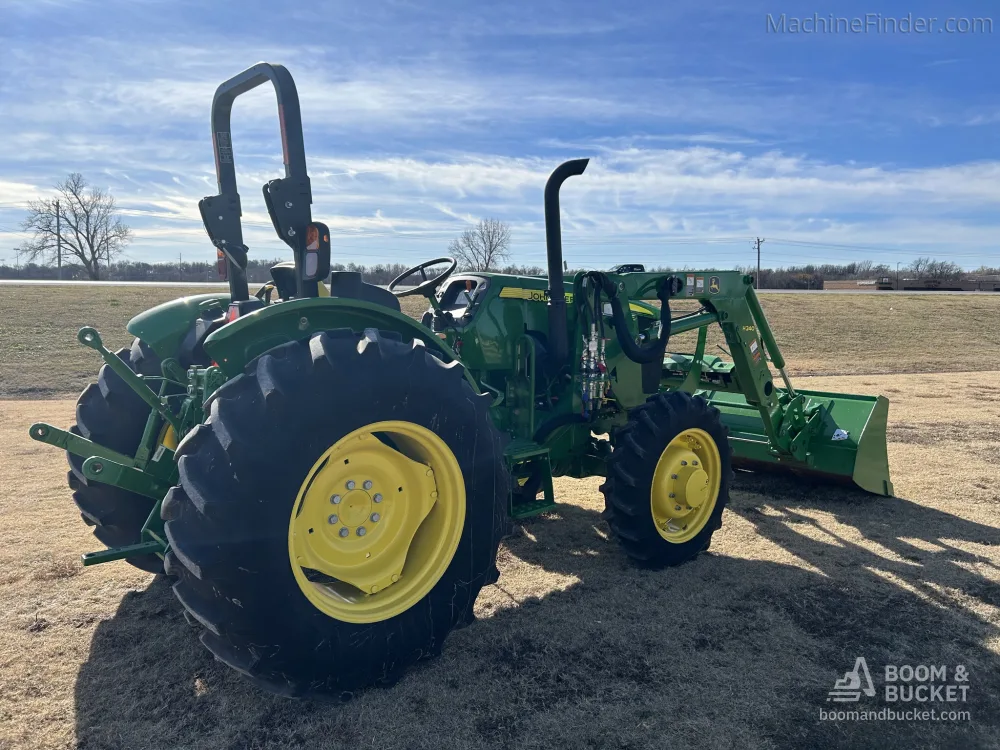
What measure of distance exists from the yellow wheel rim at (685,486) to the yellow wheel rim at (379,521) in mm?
1823

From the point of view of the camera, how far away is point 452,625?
10.5 feet

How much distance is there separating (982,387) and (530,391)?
34.6 ft

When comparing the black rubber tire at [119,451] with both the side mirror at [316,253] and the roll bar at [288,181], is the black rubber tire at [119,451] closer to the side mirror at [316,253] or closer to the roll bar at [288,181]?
the roll bar at [288,181]

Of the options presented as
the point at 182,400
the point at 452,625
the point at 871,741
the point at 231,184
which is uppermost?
the point at 231,184

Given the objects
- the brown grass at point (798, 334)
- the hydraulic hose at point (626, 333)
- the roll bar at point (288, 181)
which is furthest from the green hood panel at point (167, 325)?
the brown grass at point (798, 334)

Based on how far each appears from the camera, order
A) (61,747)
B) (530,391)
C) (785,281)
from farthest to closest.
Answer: (785,281) → (530,391) → (61,747)

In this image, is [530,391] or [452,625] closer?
[452,625]

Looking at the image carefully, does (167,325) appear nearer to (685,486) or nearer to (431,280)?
(431,280)

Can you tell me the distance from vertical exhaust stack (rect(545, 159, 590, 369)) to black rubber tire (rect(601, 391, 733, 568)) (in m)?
0.67

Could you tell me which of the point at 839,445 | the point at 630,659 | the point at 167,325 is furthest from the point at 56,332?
the point at 630,659

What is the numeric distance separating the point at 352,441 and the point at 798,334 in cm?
1900

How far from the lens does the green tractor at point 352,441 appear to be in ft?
8.54

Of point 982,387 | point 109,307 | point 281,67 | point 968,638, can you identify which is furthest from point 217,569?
point 109,307

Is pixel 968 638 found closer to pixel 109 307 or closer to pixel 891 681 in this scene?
pixel 891 681
